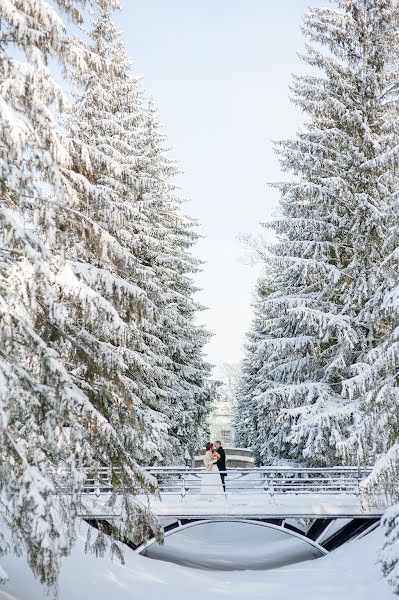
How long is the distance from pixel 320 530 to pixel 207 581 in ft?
12.7

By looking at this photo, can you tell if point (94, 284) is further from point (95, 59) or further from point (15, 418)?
point (95, 59)

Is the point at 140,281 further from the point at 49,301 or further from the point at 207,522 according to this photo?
the point at 49,301

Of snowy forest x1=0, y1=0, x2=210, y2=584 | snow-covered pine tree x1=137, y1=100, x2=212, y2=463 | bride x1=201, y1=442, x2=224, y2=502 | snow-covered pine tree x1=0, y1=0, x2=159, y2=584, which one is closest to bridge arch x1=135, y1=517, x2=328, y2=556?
bride x1=201, y1=442, x2=224, y2=502

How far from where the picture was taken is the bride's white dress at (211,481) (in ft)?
52.8

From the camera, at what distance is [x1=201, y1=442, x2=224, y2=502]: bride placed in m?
16.2

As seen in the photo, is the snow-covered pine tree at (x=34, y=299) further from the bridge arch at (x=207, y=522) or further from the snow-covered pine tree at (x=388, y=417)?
the bridge arch at (x=207, y=522)

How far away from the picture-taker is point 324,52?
1783 cm

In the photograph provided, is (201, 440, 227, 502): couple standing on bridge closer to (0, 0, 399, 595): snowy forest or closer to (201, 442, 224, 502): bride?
(201, 442, 224, 502): bride

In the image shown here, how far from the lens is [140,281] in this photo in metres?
18.0

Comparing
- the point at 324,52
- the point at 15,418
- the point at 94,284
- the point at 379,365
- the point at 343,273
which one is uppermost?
the point at 324,52

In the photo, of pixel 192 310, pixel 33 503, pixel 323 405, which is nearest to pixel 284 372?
pixel 323 405

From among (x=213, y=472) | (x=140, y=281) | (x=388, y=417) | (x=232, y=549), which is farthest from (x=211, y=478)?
(x=232, y=549)

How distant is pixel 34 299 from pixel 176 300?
17.3m

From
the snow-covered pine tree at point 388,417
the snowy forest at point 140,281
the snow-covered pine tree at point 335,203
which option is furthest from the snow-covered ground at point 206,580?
the snow-covered pine tree at point 335,203
